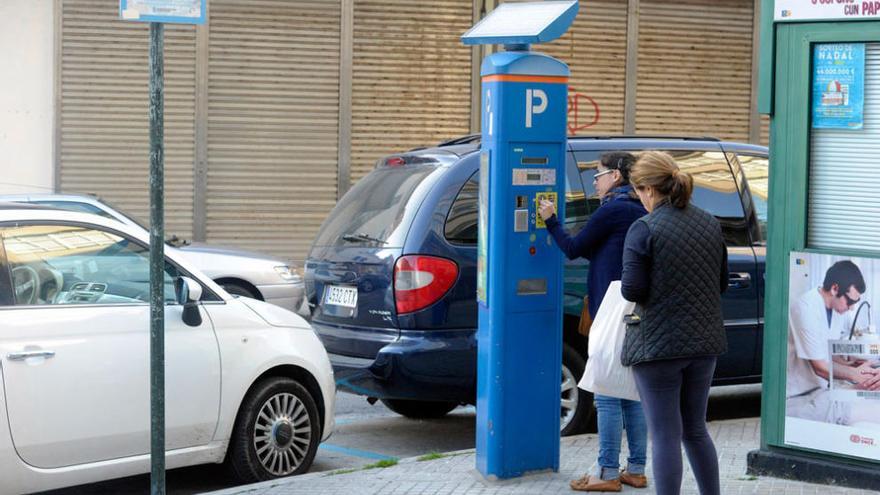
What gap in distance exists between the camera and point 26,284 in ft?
21.0

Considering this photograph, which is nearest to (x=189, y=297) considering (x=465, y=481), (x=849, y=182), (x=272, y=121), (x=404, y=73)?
(x=465, y=481)

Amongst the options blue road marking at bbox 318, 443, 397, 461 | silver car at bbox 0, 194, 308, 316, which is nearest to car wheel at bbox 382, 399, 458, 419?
blue road marking at bbox 318, 443, 397, 461

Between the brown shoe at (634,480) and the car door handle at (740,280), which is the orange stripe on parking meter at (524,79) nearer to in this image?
the brown shoe at (634,480)

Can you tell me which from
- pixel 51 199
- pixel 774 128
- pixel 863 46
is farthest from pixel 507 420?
pixel 51 199

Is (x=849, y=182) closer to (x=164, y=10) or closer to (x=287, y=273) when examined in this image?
(x=164, y=10)

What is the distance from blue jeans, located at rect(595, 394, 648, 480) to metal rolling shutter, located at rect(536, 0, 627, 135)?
11.6 meters

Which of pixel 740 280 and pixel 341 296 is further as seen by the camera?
pixel 740 280

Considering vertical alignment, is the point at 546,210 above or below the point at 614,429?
above

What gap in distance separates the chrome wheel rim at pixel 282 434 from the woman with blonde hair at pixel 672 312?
2.42 m

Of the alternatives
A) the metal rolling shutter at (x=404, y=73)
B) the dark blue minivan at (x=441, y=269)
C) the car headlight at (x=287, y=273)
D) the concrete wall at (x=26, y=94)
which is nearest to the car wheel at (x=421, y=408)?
the dark blue minivan at (x=441, y=269)

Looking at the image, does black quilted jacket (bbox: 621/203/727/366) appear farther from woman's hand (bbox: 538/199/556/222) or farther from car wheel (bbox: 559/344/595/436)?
car wheel (bbox: 559/344/595/436)

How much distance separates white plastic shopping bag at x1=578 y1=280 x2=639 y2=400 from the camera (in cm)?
560

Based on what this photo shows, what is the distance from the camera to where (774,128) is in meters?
6.48

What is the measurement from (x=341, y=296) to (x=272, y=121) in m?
9.42
